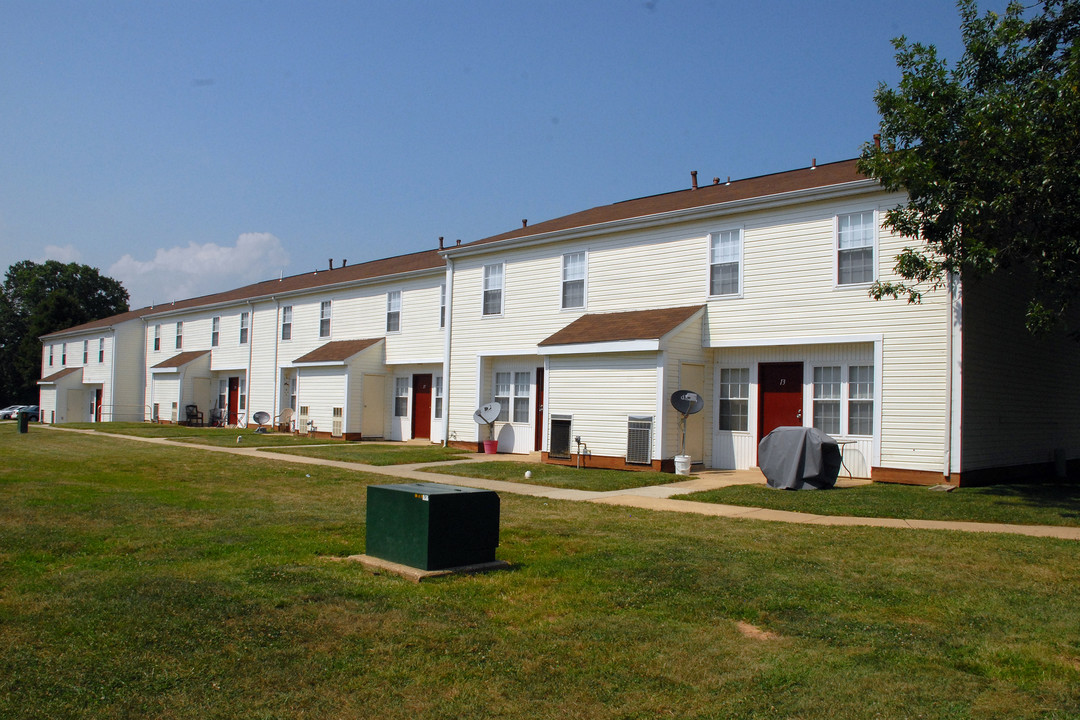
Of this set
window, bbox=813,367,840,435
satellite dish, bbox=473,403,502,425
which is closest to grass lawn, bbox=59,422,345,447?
satellite dish, bbox=473,403,502,425

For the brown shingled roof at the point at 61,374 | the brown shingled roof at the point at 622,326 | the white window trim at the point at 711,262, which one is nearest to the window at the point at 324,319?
the brown shingled roof at the point at 622,326

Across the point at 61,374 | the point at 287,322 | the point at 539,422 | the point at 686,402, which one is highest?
the point at 287,322

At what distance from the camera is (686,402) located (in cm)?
1683

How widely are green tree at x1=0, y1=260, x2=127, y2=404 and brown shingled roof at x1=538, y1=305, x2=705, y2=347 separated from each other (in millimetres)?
61940

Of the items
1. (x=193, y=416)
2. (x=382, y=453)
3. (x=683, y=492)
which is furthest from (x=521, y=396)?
(x=193, y=416)

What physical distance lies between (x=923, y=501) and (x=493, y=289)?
43.0 ft

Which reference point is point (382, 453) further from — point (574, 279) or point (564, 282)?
point (574, 279)

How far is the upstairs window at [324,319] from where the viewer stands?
31.3 meters

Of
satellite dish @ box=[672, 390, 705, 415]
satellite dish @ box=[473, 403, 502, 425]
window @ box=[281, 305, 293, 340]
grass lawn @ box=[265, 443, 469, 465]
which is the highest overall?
window @ box=[281, 305, 293, 340]

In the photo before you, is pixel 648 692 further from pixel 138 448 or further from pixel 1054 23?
pixel 138 448

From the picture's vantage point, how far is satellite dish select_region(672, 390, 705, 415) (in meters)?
16.8

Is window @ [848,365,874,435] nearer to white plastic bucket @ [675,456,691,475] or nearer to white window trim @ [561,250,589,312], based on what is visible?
white plastic bucket @ [675,456,691,475]

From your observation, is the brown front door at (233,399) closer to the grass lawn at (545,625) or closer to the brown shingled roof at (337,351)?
the brown shingled roof at (337,351)

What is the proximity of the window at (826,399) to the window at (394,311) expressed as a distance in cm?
1550
